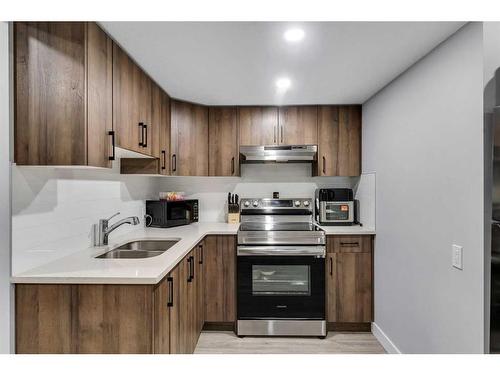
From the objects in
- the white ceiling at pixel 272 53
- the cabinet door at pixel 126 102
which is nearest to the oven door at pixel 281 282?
the cabinet door at pixel 126 102

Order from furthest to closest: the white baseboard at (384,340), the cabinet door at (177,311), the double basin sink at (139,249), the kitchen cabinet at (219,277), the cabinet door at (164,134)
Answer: the kitchen cabinet at (219,277)
the cabinet door at (164,134)
the white baseboard at (384,340)
the double basin sink at (139,249)
the cabinet door at (177,311)

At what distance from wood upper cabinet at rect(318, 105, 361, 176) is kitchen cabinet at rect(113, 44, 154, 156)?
1.76 meters

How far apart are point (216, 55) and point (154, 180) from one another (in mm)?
1902

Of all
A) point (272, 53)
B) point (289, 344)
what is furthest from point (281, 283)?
point (272, 53)

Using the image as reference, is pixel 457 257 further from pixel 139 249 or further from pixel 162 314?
pixel 139 249

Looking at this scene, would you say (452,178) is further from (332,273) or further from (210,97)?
(210,97)

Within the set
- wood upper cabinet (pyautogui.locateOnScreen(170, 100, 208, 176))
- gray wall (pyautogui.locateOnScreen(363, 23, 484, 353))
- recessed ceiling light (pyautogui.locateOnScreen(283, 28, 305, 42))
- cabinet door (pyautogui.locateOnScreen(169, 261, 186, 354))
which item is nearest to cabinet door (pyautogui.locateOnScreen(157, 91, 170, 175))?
wood upper cabinet (pyautogui.locateOnScreen(170, 100, 208, 176))

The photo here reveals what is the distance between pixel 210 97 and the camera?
2.91 m

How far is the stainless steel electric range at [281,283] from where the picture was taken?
273 cm

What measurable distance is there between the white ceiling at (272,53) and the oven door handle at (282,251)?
1.43m

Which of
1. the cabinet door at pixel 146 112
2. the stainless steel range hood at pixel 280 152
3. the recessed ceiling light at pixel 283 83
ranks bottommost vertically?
the stainless steel range hood at pixel 280 152

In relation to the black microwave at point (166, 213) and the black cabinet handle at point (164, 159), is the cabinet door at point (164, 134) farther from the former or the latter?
the black microwave at point (166, 213)

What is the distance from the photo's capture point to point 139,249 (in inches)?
94.4

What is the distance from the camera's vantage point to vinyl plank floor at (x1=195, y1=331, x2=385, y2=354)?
249cm
